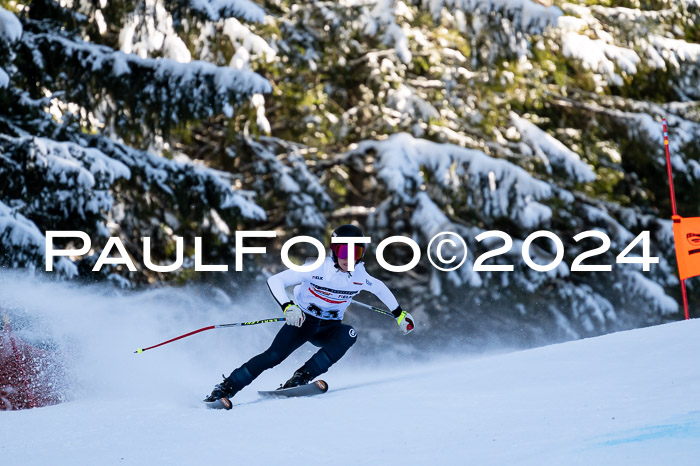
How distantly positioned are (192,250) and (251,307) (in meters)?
1.33

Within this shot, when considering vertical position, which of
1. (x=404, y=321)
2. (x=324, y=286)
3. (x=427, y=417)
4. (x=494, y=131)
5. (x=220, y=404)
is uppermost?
(x=494, y=131)

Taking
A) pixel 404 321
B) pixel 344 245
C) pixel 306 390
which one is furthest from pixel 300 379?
pixel 344 245

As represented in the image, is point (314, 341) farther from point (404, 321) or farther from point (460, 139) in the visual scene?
point (460, 139)

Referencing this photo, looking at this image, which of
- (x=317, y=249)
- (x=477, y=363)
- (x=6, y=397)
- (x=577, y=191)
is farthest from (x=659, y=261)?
(x=6, y=397)

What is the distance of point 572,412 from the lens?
430 cm

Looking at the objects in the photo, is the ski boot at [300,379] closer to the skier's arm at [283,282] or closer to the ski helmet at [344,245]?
the skier's arm at [283,282]

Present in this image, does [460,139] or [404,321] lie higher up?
[460,139]

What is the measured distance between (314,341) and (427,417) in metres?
2.21

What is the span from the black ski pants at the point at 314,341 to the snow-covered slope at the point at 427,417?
264 millimetres

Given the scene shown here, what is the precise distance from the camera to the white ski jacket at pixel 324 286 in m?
6.40

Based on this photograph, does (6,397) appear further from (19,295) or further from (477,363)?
(477,363)

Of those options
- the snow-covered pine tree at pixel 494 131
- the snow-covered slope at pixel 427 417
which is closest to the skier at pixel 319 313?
the snow-covered slope at pixel 427 417

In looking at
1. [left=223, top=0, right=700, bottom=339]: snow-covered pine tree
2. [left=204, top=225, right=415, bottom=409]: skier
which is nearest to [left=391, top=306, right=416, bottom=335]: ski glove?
[left=204, top=225, right=415, bottom=409]: skier

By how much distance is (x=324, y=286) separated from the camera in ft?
21.2
